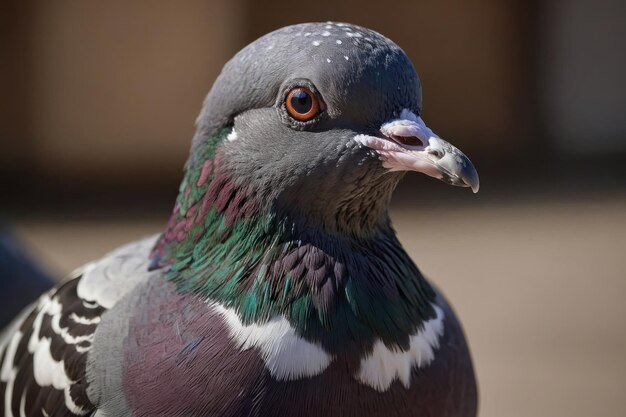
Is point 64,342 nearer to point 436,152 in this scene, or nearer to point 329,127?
point 329,127

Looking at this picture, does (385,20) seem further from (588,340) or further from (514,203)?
(588,340)

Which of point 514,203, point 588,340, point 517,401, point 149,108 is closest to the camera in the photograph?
point 517,401

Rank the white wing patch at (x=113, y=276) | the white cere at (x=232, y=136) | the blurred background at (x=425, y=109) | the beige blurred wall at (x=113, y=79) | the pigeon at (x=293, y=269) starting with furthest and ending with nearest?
the beige blurred wall at (x=113, y=79), the blurred background at (x=425, y=109), the white wing patch at (x=113, y=276), the white cere at (x=232, y=136), the pigeon at (x=293, y=269)

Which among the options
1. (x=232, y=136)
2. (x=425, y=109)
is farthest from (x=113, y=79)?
(x=232, y=136)

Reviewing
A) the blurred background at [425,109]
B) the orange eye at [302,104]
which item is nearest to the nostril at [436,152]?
the orange eye at [302,104]

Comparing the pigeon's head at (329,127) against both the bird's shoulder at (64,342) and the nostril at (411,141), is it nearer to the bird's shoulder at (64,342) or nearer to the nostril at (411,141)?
the nostril at (411,141)

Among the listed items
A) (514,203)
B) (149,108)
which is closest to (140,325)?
(514,203)

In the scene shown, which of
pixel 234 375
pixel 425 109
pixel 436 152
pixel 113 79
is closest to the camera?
pixel 436 152
